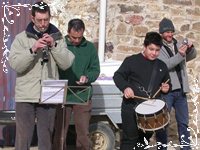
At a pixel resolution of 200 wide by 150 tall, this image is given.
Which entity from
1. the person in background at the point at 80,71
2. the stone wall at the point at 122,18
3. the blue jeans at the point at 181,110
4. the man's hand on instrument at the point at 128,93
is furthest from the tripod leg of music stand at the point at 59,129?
the stone wall at the point at 122,18

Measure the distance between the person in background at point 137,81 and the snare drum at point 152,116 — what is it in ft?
0.54

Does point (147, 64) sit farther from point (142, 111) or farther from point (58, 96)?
point (58, 96)

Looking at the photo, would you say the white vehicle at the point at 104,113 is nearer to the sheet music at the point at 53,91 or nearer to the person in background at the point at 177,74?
the person in background at the point at 177,74

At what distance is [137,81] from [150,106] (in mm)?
349

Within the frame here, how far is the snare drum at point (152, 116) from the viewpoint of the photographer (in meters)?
5.62

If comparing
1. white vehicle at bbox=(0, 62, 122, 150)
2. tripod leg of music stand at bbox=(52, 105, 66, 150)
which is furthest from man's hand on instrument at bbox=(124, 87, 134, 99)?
white vehicle at bbox=(0, 62, 122, 150)

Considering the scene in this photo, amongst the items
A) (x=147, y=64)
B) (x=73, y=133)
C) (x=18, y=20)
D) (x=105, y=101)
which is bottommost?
(x=73, y=133)

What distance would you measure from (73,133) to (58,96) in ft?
8.11

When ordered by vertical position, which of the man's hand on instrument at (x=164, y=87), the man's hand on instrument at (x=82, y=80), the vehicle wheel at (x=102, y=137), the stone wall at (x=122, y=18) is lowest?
the vehicle wheel at (x=102, y=137)

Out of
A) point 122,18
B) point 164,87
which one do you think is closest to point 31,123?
point 164,87

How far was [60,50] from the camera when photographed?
5461 millimetres

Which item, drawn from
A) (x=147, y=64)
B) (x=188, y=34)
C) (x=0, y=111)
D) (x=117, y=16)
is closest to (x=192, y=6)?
(x=188, y=34)

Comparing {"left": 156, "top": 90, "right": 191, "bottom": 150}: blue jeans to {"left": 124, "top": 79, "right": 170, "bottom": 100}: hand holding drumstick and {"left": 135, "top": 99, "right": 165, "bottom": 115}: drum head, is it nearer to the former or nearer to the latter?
{"left": 124, "top": 79, "right": 170, "bottom": 100}: hand holding drumstick

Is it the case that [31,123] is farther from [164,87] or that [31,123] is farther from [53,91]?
[164,87]
